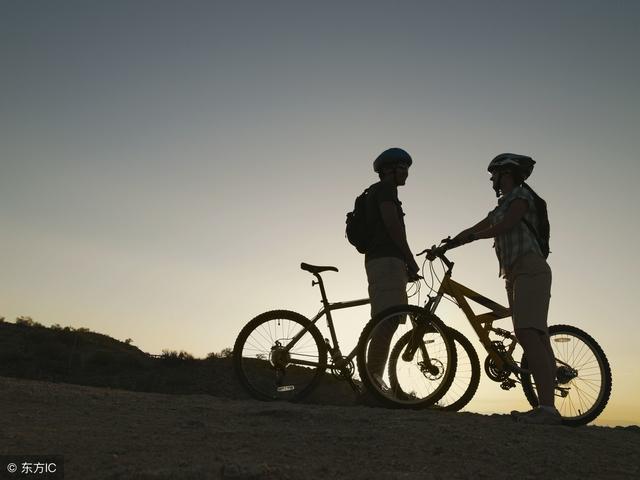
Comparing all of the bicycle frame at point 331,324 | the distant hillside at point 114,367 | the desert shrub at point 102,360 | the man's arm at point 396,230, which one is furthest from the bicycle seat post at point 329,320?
the desert shrub at point 102,360

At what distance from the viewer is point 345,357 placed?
7.29 m

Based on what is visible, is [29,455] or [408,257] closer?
[29,455]

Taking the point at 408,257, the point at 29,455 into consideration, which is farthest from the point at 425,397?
the point at 29,455

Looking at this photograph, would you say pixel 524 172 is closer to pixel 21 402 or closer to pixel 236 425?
pixel 236 425

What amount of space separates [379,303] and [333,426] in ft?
6.50

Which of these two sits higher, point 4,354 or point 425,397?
point 4,354

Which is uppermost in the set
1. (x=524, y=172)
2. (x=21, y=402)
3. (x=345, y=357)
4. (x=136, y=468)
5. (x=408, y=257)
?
(x=524, y=172)

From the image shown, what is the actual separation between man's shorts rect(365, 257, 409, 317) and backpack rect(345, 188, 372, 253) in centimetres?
32

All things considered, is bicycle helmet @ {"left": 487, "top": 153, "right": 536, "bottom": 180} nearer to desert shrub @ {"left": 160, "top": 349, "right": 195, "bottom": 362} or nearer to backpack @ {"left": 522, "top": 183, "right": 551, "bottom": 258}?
backpack @ {"left": 522, "top": 183, "right": 551, "bottom": 258}

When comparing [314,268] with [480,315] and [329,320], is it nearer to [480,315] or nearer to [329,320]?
[329,320]

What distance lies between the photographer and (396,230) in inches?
285

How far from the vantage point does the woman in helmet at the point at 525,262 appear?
20.2 ft

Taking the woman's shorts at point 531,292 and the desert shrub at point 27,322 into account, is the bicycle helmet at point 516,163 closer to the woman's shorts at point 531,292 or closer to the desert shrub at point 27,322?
the woman's shorts at point 531,292

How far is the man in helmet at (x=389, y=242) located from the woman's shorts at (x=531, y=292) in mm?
1341
